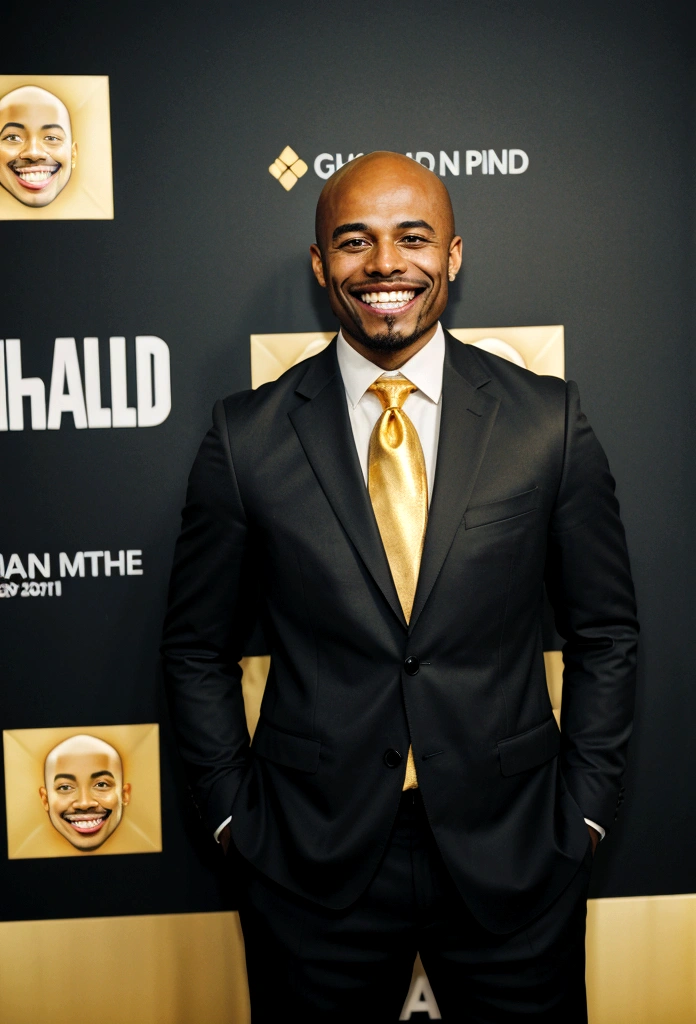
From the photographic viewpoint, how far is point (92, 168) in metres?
1.95

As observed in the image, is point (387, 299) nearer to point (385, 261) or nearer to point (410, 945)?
point (385, 261)

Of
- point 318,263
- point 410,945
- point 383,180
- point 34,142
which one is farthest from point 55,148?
point 410,945

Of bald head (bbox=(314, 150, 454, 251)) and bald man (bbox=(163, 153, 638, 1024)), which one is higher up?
bald head (bbox=(314, 150, 454, 251))

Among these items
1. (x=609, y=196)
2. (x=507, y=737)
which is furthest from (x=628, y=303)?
(x=507, y=737)

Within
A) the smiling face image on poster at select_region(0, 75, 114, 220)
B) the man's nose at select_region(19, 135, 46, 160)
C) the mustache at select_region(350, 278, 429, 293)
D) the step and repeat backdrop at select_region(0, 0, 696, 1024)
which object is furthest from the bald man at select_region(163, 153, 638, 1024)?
the man's nose at select_region(19, 135, 46, 160)

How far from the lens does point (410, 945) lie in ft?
5.24

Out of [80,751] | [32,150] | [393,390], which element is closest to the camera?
[393,390]

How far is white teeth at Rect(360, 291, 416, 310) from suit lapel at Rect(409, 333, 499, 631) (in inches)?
5.8

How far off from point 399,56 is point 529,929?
5.95 feet

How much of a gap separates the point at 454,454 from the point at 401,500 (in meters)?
0.12

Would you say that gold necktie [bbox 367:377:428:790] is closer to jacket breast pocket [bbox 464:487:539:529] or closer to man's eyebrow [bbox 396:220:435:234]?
jacket breast pocket [bbox 464:487:539:529]

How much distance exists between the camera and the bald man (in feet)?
4.92

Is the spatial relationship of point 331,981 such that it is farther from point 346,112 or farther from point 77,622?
point 346,112

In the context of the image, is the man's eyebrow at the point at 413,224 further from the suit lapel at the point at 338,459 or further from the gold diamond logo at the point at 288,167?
the gold diamond logo at the point at 288,167
